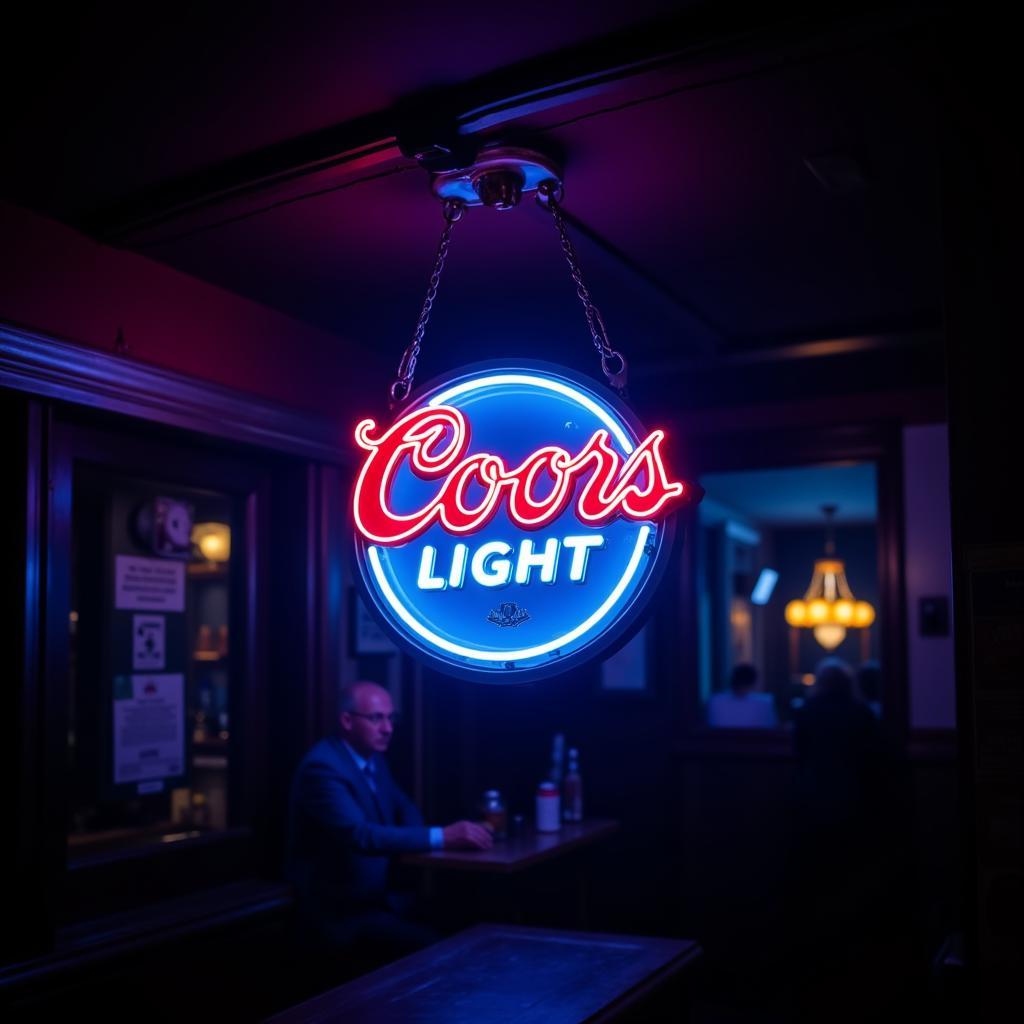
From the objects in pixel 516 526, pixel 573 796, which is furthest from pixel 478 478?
pixel 573 796

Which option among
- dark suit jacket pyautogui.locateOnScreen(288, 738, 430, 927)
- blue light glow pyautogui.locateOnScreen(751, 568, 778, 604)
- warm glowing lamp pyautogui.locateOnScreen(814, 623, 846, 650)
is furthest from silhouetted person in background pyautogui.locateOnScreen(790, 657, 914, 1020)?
blue light glow pyautogui.locateOnScreen(751, 568, 778, 604)

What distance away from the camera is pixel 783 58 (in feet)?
8.34

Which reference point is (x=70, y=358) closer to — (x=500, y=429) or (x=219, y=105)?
(x=219, y=105)

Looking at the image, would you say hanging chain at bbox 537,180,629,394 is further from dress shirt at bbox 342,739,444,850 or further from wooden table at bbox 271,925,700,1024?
dress shirt at bbox 342,739,444,850

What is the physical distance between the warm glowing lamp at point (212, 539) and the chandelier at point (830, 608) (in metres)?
7.27

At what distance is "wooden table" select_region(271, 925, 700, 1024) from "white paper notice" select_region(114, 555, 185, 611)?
5.74 ft

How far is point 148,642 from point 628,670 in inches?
101

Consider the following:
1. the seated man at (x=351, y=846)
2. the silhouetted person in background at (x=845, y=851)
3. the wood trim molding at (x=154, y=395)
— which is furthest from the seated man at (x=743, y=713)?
the wood trim molding at (x=154, y=395)

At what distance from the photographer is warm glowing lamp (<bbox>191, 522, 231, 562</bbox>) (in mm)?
4930

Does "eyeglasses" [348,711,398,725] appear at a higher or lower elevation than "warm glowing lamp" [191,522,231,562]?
lower

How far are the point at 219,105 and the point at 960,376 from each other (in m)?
1.96

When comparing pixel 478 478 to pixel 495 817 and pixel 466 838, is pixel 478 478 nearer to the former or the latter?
pixel 466 838

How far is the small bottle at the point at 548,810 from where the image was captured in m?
4.84

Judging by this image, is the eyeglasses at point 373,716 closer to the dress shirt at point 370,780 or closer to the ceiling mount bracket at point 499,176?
the dress shirt at point 370,780
